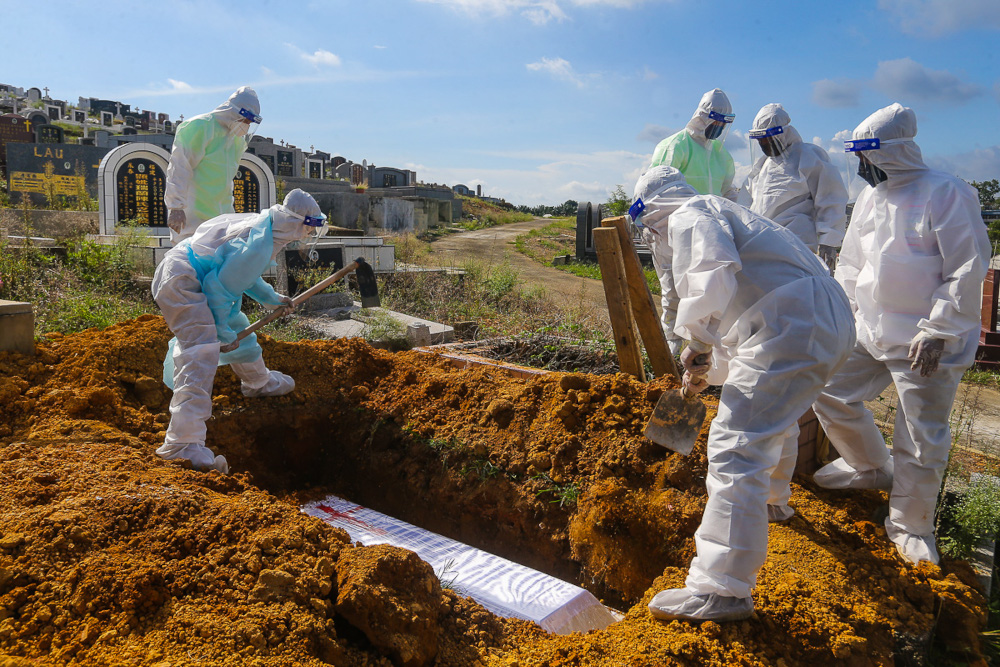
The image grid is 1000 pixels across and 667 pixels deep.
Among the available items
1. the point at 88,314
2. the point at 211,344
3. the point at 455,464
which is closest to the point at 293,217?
the point at 211,344

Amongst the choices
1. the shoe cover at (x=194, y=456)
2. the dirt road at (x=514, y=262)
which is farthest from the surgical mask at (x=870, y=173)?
the dirt road at (x=514, y=262)

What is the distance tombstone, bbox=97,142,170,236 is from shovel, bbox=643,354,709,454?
333 inches

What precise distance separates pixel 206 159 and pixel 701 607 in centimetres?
492

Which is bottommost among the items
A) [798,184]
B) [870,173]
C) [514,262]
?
[514,262]

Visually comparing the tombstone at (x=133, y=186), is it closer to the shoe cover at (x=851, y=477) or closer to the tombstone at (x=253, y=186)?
the tombstone at (x=253, y=186)

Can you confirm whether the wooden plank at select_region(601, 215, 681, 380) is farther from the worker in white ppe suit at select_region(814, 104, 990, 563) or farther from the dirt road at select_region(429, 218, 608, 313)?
the dirt road at select_region(429, 218, 608, 313)

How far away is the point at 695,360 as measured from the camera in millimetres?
2533

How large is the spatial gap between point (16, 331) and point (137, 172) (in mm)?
6301

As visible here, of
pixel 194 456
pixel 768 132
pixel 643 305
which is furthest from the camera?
pixel 768 132

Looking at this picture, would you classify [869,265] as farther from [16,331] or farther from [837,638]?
[16,331]

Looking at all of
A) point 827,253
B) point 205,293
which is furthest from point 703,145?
point 205,293

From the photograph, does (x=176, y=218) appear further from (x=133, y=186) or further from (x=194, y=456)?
(x=133, y=186)

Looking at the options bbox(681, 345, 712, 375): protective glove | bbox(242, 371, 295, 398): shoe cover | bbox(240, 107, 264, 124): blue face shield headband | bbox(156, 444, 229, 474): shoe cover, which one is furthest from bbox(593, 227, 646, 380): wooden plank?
bbox(240, 107, 264, 124): blue face shield headband

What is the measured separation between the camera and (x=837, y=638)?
2170mm
